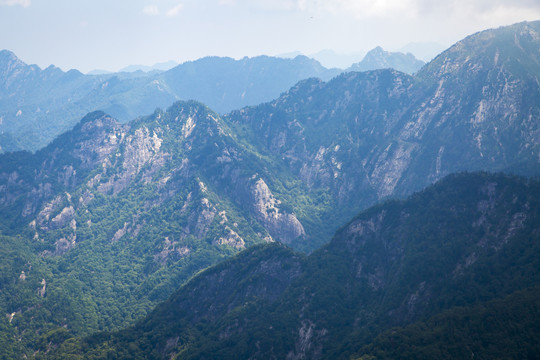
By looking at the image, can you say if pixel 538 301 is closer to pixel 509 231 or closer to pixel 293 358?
pixel 509 231

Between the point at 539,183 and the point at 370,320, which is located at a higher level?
the point at 539,183

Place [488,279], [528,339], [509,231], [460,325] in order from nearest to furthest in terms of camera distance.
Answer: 1. [528,339]
2. [460,325]
3. [488,279]
4. [509,231]

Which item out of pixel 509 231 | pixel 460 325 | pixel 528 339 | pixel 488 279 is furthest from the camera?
pixel 509 231

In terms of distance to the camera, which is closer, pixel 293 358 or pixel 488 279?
pixel 488 279

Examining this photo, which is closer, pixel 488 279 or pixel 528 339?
pixel 528 339

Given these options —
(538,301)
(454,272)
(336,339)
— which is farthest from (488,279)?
(336,339)

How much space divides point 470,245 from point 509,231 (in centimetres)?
1659

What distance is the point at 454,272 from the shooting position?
7594 inches

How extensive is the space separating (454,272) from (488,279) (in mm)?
15804

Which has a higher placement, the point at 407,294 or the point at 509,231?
the point at 509,231

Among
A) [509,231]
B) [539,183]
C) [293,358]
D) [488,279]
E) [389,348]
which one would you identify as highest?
[539,183]

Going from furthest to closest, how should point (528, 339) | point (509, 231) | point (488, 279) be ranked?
1. point (509, 231)
2. point (488, 279)
3. point (528, 339)

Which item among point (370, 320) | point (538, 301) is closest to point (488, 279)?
point (538, 301)

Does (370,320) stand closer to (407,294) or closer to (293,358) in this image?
(407,294)
